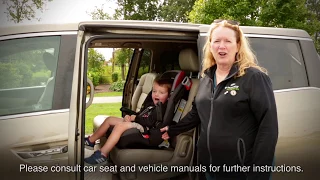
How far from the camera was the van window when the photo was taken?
9.56 ft

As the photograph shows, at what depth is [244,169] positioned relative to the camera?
2.10m

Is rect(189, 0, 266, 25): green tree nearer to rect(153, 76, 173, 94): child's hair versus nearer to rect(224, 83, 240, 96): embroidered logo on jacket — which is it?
rect(153, 76, 173, 94): child's hair

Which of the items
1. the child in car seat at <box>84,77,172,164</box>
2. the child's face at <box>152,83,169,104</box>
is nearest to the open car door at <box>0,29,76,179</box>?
the child in car seat at <box>84,77,172,164</box>

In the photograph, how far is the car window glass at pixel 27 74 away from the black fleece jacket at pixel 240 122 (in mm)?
1212

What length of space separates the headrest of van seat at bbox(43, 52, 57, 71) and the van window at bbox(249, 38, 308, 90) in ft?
5.91

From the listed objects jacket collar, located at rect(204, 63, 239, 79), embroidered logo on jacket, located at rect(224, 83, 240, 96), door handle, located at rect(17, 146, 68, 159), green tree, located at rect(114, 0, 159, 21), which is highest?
green tree, located at rect(114, 0, 159, 21)

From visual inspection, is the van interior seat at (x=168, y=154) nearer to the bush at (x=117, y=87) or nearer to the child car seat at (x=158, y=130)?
the child car seat at (x=158, y=130)

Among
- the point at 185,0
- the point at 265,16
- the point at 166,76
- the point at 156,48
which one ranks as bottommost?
the point at 166,76

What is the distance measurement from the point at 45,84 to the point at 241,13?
929 centimetres

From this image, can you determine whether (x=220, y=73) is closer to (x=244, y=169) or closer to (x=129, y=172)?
(x=244, y=169)

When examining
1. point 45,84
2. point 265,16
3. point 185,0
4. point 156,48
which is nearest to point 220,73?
point 45,84

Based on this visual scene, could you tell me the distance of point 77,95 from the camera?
240 centimetres

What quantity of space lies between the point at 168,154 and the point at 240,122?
1381mm

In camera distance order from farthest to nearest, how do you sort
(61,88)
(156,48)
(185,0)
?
(185,0)
(156,48)
(61,88)
